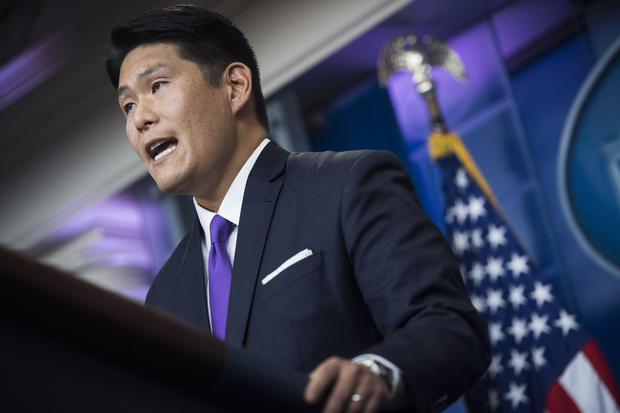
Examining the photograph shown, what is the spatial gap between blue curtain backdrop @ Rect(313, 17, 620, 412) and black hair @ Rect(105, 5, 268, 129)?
99.5 inches

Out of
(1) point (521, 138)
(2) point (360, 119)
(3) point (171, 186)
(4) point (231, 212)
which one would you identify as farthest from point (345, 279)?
(2) point (360, 119)

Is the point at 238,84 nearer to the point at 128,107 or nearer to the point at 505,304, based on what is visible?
the point at 128,107

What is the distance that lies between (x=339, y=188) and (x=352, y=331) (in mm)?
231

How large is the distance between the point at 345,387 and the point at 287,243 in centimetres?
55

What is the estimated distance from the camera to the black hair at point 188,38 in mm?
1521

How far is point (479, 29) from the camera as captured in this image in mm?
4203

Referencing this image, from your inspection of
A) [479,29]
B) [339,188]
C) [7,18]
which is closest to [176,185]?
[339,188]

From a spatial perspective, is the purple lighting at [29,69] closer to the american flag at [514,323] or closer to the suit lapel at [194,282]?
the american flag at [514,323]

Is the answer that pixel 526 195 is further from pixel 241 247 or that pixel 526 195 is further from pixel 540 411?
pixel 241 247

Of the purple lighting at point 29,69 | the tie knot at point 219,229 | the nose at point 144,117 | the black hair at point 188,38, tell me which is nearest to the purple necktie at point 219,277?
the tie knot at point 219,229

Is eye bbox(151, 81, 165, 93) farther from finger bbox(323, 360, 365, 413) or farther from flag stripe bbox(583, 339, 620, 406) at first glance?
flag stripe bbox(583, 339, 620, 406)

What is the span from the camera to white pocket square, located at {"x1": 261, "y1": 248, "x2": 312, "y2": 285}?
1.17m

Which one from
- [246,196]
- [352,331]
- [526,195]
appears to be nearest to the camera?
[352,331]

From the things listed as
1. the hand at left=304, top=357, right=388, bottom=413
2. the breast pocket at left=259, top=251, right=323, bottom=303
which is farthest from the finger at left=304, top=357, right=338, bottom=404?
the breast pocket at left=259, top=251, right=323, bottom=303
